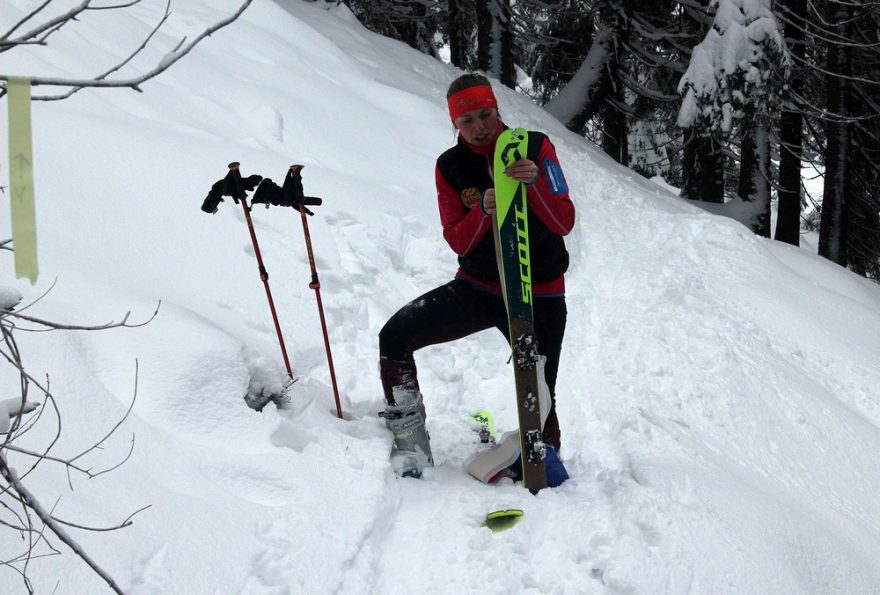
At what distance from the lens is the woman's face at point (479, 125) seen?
3.39 metres

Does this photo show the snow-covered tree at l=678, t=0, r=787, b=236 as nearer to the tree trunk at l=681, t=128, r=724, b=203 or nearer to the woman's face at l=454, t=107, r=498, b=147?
the tree trunk at l=681, t=128, r=724, b=203

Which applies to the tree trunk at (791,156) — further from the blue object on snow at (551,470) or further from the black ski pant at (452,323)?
the blue object on snow at (551,470)

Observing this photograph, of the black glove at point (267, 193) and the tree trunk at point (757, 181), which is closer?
the black glove at point (267, 193)

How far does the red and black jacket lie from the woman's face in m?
0.04

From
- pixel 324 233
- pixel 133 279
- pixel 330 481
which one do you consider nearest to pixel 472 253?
pixel 330 481

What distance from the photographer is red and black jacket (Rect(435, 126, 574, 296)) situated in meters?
3.35

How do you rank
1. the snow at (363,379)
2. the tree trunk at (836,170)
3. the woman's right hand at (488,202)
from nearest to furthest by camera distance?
the snow at (363,379), the woman's right hand at (488,202), the tree trunk at (836,170)

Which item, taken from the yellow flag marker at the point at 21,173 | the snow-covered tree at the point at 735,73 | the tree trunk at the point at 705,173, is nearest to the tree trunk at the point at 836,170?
the snow-covered tree at the point at 735,73

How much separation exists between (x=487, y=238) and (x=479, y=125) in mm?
537

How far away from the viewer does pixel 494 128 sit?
11.3ft

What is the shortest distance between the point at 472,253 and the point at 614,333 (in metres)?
2.77

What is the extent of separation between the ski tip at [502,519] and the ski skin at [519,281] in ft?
1.01

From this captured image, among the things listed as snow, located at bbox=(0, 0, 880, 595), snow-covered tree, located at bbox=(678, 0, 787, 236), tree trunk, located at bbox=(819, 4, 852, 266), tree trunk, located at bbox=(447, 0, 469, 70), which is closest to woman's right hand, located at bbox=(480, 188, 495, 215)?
snow, located at bbox=(0, 0, 880, 595)

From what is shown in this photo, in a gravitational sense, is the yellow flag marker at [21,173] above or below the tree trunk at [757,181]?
above
